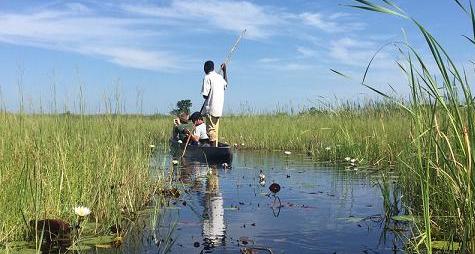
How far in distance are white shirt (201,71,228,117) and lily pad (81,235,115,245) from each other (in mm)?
8361

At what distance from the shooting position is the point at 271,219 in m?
5.52

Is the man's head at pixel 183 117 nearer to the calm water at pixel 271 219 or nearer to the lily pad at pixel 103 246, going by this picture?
the calm water at pixel 271 219

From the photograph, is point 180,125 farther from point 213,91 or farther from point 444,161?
point 444,161

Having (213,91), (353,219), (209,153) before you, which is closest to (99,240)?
(353,219)

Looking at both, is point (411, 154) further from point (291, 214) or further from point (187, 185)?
point (187, 185)

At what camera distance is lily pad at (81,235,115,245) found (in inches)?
167

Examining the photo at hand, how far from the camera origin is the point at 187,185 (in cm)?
801

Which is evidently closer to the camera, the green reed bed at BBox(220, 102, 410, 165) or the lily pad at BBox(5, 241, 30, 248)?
the lily pad at BBox(5, 241, 30, 248)

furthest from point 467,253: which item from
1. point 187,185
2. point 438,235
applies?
point 187,185

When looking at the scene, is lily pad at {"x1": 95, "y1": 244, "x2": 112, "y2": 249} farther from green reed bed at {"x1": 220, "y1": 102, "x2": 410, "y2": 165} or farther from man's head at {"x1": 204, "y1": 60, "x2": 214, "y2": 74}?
man's head at {"x1": 204, "y1": 60, "x2": 214, "y2": 74}

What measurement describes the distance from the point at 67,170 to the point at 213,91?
774cm

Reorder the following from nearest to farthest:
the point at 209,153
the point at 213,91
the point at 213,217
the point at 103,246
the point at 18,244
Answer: the point at 18,244
the point at 103,246
the point at 213,217
the point at 209,153
the point at 213,91

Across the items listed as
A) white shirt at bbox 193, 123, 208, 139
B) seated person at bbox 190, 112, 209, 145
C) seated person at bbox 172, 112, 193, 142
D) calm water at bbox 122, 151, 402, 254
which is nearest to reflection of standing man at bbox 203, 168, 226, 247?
calm water at bbox 122, 151, 402, 254

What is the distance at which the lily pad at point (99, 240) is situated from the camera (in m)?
4.23
